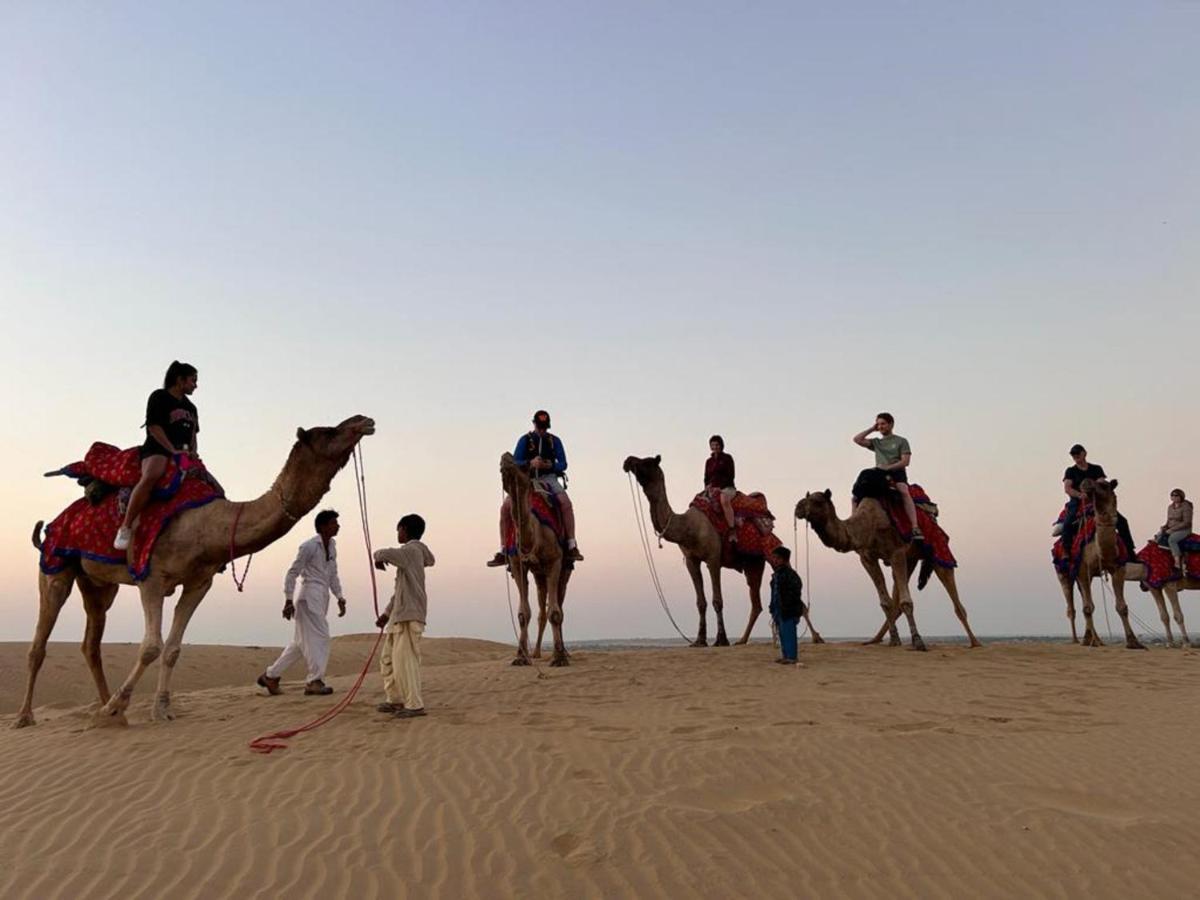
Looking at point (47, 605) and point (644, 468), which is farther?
point (644, 468)

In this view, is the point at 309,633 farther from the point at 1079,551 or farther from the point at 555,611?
the point at 1079,551

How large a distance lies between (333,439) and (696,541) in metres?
9.01

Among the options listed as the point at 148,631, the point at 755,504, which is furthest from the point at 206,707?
the point at 755,504

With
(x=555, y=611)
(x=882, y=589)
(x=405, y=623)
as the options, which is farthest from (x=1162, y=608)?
(x=405, y=623)

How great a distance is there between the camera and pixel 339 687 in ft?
39.7

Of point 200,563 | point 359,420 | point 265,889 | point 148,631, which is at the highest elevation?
point 359,420

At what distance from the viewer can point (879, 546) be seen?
47.7 feet

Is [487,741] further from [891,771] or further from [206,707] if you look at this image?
[206,707]

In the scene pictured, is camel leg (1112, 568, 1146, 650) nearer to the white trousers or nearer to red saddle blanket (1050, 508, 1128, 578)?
red saddle blanket (1050, 508, 1128, 578)

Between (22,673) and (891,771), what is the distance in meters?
18.6

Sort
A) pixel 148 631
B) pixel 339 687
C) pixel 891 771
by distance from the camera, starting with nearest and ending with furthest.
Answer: pixel 891 771 < pixel 148 631 < pixel 339 687

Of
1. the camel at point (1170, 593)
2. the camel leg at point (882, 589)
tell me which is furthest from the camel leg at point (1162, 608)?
the camel leg at point (882, 589)

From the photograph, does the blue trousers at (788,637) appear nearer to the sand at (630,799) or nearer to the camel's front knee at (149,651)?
the sand at (630,799)

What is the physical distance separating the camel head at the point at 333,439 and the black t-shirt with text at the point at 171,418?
147cm
